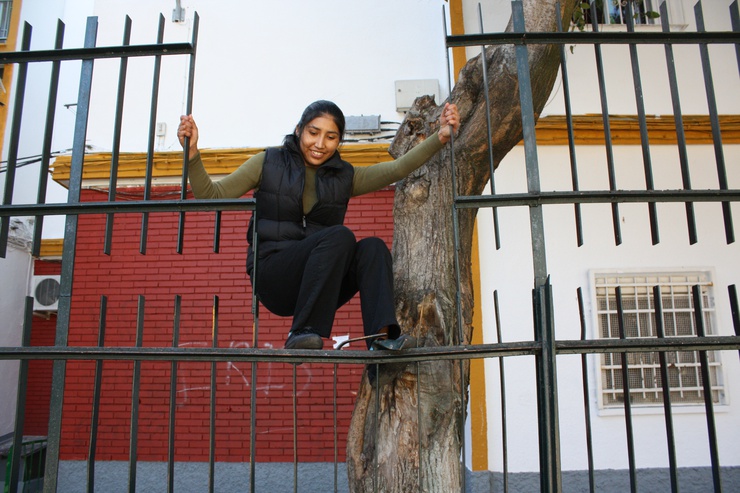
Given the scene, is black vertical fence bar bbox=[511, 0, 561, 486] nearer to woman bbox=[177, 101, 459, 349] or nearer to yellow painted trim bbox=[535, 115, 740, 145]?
woman bbox=[177, 101, 459, 349]

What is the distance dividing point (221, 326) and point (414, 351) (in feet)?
15.2

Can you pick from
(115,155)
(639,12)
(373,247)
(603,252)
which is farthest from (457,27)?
(115,155)

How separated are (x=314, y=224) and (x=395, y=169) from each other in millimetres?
486

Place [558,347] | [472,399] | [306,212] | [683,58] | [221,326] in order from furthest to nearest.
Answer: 1. [683,58]
2. [221,326]
3. [472,399]
4. [306,212]
5. [558,347]

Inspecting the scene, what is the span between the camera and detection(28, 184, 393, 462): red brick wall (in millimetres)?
6426

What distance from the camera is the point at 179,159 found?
696cm

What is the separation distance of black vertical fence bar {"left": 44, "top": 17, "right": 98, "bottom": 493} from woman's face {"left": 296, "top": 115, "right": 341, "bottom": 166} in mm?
1005

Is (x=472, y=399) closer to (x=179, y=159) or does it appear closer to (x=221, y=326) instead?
(x=221, y=326)

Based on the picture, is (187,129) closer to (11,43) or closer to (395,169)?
(395,169)

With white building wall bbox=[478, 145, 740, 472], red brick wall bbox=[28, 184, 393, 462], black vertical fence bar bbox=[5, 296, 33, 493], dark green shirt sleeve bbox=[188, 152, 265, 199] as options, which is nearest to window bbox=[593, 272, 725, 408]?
white building wall bbox=[478, 145, 740, 472]

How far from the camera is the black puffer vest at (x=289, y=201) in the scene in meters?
2.95

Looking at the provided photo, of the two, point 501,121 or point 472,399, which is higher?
point 501,121

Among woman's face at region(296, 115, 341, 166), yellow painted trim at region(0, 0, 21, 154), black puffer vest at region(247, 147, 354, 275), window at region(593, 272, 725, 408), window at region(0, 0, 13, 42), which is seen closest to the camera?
black puffer vest at region(247, 147, 354, 275)

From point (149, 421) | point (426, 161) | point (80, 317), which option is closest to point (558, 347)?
point (426, 161)
